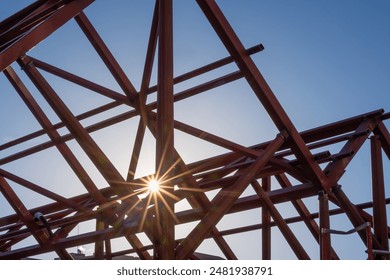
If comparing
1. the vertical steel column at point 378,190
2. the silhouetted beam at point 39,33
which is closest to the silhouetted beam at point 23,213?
the silhouetted beam at point 39,33

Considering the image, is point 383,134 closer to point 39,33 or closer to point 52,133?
point 52,133

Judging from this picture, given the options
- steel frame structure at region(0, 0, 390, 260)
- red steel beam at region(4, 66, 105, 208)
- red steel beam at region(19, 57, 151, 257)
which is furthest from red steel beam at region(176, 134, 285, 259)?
red steel beam at region(4, 66, 105, 208)

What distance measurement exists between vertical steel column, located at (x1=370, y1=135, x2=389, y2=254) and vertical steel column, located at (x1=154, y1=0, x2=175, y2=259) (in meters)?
4.46

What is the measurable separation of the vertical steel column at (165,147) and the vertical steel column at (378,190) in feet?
14.6

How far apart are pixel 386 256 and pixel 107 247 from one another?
5.39 m

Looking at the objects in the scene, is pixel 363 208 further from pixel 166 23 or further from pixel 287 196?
pixel 166 23

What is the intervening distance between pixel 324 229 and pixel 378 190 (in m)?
1.69

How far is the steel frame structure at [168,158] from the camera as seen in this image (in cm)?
646

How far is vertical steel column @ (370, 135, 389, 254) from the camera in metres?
9.45

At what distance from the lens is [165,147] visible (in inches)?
248

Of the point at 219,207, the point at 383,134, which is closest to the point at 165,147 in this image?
the point at 219,207
